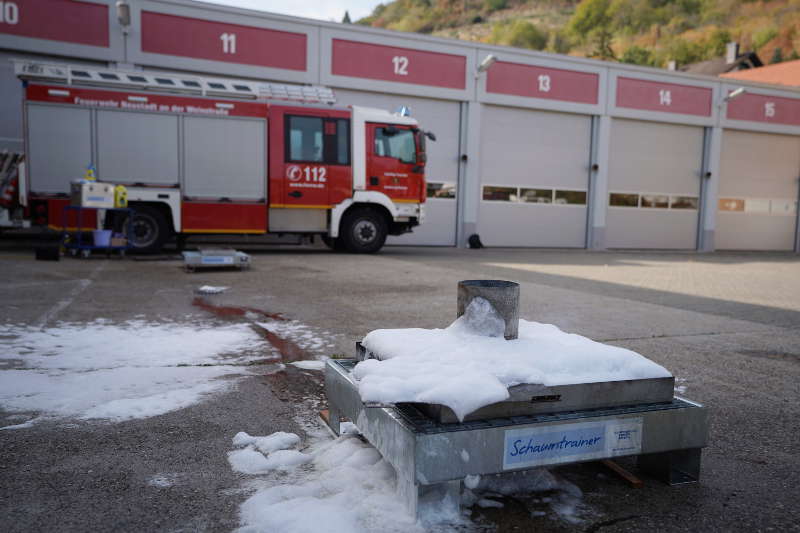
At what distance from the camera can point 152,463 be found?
87.6 inches

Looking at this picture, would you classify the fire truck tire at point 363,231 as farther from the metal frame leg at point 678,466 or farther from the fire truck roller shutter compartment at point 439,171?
the metal frame leg at point 678,466

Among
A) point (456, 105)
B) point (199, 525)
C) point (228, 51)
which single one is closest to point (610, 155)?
point (456, 105)

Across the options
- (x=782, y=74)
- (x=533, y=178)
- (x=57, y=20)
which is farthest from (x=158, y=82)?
A: (x=782, y=74)

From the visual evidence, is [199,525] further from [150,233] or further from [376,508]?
[150,233]

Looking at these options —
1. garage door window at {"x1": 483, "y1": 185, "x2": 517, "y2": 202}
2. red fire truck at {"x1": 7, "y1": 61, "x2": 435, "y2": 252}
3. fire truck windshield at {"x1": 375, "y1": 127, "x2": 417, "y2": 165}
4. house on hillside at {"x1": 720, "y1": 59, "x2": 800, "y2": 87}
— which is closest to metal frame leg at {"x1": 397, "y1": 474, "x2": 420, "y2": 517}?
red fire truck at {"x1": 7, "y1": 61, "x2": 435, "y2": 252}

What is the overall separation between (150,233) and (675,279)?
30.6 feet

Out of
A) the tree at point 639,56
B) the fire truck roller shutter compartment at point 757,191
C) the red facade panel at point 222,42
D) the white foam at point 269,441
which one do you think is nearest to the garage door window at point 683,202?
the fire truck roller shutter compartment at point 757,191

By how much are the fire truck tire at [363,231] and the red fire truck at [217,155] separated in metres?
0.02

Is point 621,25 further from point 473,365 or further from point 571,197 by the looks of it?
point 473,365

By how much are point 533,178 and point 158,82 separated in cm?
1104

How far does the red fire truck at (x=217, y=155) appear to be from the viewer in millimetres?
10867

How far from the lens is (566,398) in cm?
197

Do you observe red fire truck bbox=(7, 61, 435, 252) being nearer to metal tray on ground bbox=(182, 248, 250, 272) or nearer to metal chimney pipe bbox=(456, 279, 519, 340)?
metal tray on ground bbox=(182, 248, 250, 272)

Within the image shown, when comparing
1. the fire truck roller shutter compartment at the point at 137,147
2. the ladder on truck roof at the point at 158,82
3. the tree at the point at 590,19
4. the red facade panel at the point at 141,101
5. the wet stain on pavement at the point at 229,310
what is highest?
the tree at the point at 590,19
